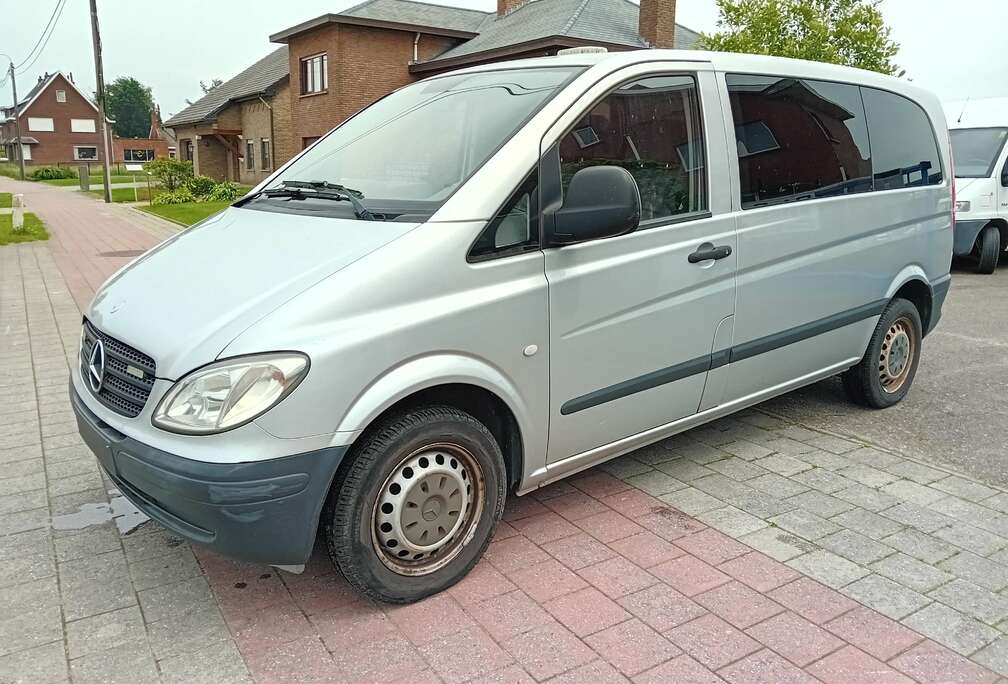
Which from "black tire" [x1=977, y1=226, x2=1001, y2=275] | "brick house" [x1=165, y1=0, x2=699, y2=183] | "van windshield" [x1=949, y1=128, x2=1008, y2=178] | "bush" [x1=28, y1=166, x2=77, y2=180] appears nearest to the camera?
"black tire" [x1=977, y1=226, x2=1001, y2=275]


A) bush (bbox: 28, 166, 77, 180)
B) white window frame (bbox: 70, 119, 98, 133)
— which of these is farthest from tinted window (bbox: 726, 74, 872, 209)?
white window frame (bbox: 70, 119, 98, 133)

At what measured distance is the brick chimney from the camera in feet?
77.3

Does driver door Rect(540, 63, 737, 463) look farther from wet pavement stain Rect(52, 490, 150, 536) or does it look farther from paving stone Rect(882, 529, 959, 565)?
wet pavement stain Rect(52, 490, 150, 536)

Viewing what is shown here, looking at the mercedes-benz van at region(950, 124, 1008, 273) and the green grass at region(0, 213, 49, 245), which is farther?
the green grass at region(0, 213, 49, 245)

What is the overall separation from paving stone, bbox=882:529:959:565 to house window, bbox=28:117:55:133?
93853 mm

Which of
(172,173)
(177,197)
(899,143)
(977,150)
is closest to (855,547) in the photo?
(899,143)

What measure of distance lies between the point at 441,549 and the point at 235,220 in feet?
5.79

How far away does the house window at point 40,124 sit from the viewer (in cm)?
8212

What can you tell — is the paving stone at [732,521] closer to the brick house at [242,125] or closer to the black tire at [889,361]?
the black tire at [889,361]

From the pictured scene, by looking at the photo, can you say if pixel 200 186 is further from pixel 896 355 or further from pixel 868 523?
pixel 868 523

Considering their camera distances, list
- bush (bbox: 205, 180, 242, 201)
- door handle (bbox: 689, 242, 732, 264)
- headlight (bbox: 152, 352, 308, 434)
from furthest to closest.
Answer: bush (bbox: 205, 180, 242, 201)
door handle (bbox: 689, 242, 732, 264)
headlight (bbox: 152, 352, 308, 434)

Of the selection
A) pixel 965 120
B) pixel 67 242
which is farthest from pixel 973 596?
pixel 67 242

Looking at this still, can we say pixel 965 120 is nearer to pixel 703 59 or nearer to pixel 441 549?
pixel 703 59

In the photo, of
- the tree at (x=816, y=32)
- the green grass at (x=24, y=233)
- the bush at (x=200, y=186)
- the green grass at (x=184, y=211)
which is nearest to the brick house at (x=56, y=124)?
the bush at (x=200, y=186)
